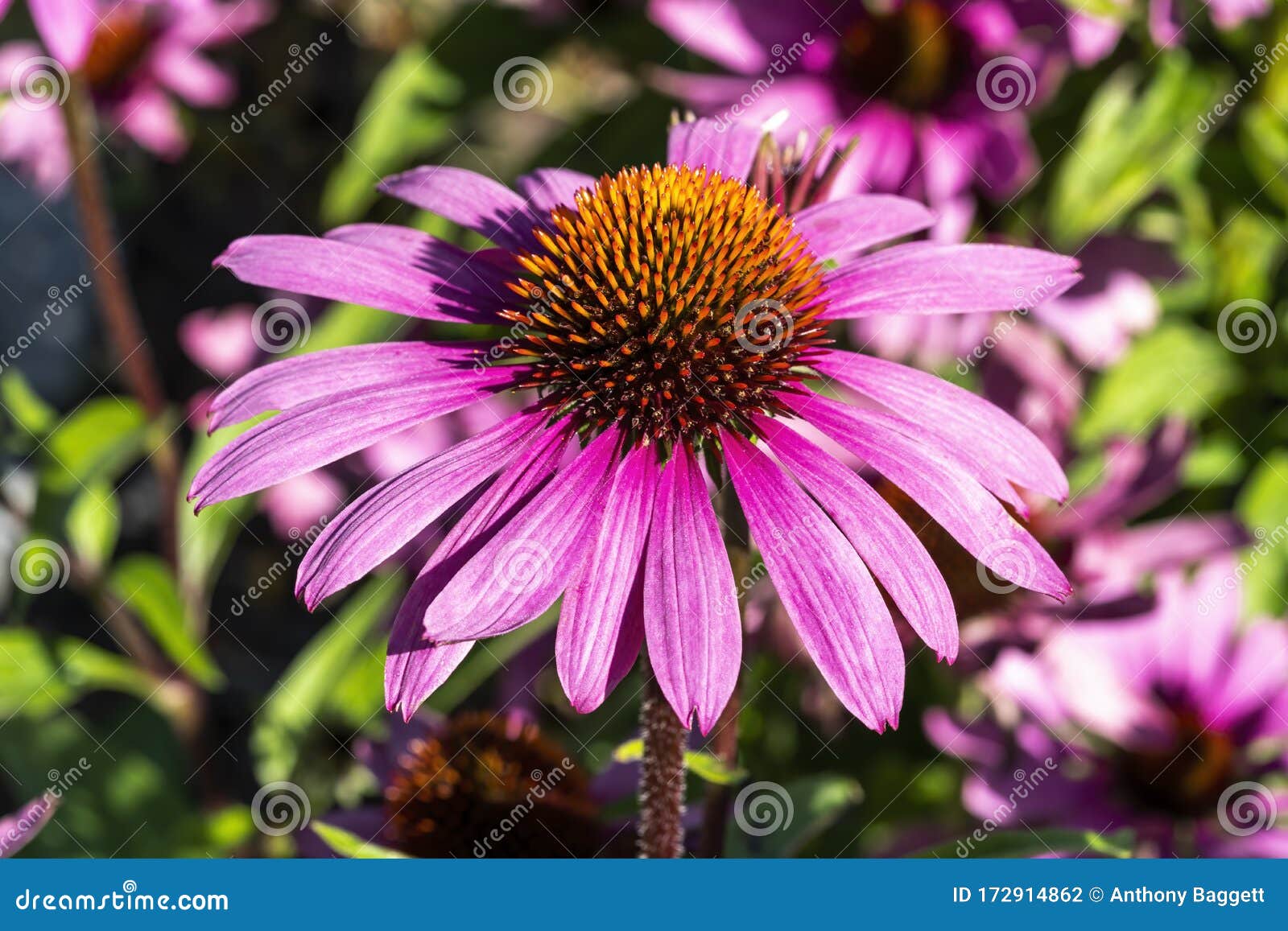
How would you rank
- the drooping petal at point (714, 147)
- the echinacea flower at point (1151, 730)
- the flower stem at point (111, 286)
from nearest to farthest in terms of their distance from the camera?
the drooping petal at point (714, 147) < the echinacea flower at point (1151, 730) < the flower stem at point (111, 286)

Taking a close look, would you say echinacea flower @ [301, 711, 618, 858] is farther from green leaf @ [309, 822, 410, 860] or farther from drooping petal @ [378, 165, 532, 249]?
drooping petal @ [378, 165, 532, 249]

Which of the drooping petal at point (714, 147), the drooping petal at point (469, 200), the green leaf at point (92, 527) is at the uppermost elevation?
the drooping petal at point (714, 147)

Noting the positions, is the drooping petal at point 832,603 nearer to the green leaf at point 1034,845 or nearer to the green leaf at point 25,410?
the green leaf at point 1034,845

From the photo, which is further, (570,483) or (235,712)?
(235,712)

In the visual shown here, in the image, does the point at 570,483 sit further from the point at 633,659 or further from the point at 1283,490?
the point at 1283,490

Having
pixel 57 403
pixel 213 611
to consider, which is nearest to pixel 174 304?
pixel 57 403

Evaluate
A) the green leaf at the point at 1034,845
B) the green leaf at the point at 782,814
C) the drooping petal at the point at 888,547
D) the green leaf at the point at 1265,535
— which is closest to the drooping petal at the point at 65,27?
the drooping petal at the point at 888,547
